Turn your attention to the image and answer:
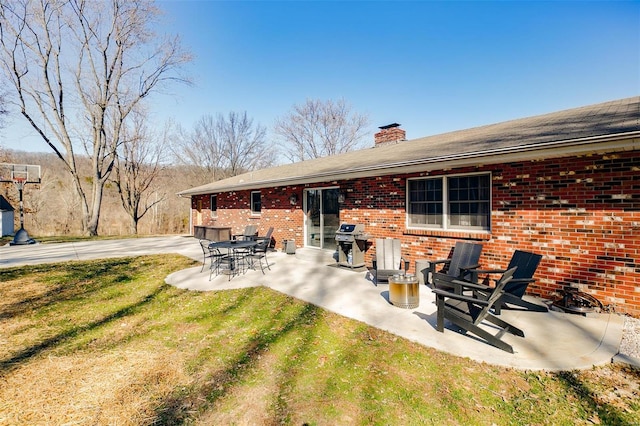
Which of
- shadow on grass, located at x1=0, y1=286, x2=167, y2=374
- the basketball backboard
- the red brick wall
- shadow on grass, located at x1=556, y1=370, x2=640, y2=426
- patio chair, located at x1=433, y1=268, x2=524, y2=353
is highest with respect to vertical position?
the basketball backboard

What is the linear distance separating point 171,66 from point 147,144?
680 cm

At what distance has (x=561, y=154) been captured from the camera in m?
4.49

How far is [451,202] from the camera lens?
20.5 feet

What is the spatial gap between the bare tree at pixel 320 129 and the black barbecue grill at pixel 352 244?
22336 millimetres

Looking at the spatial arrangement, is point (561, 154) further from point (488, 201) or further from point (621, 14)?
point (621, 14)

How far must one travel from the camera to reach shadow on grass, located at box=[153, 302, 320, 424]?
8.11 ft

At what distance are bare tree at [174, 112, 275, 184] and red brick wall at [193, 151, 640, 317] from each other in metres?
28.5

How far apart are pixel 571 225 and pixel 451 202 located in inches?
79.4

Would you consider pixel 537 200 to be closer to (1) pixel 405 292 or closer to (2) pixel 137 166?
(1) pixel 405 292

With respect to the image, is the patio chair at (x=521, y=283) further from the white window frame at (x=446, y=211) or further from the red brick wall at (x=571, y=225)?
the white window frame at (x=446, y=211)

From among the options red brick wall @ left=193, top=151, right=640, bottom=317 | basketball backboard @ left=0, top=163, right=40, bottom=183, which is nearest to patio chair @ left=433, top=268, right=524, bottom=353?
red brick wall @ left=193, top=151, right=640, bottom=317

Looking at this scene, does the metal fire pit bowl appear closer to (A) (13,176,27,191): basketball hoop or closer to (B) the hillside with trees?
(A) (13,176,27,191): basketball hoop

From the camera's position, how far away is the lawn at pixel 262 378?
2.42m

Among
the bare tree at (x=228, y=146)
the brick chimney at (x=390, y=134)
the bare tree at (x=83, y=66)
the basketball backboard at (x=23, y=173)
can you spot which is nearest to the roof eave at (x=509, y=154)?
the brick chimney at (x=390, y=134)
